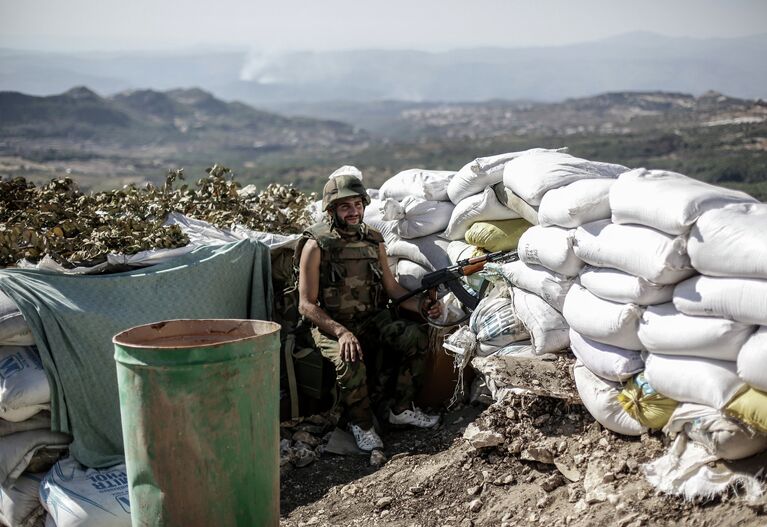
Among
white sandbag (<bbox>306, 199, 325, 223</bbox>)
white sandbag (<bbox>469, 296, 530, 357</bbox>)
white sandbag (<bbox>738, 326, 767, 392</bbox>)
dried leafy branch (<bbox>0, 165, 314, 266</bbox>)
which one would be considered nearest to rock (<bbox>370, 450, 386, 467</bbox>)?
white sandbag (<bbox>469, 296, 530, 357</bbox>)

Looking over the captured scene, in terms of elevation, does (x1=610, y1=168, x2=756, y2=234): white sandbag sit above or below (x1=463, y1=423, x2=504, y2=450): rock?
above

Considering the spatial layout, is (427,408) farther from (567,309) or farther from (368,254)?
(567,309)

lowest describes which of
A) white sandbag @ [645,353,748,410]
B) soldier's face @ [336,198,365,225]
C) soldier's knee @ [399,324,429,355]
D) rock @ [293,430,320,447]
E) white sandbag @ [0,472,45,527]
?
white sandbag @ [0,472,45,527]

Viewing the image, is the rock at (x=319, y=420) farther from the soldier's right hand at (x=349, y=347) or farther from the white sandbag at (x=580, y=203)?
the white sandbag at (x=580, y=203)

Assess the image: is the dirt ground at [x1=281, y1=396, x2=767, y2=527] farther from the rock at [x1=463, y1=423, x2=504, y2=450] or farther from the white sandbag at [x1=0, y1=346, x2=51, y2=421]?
the white sandbag at [x1=0, y1=346, x2=51, y2=421]

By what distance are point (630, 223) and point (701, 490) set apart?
3.74 feet

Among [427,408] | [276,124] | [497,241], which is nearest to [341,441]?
[427,408]

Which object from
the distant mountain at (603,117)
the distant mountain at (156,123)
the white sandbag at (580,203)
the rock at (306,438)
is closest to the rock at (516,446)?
the white sandbag at (580,203)

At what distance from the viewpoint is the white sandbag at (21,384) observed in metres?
4.18

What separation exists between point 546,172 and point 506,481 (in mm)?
1532

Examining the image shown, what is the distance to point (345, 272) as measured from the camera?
477 centimetres

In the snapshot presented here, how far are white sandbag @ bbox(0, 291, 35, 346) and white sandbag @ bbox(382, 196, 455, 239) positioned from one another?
7.27 feet

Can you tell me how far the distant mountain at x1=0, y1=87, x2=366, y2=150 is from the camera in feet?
279

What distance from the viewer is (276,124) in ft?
421
